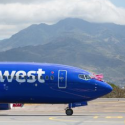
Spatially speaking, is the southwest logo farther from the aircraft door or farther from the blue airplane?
the aircraft door

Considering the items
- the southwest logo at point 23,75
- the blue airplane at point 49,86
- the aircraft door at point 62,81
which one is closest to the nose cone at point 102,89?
the blue airplane at point 49,86

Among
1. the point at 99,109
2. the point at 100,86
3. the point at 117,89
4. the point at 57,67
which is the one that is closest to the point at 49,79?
the point at 57,67

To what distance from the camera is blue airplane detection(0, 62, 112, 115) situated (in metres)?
33.4

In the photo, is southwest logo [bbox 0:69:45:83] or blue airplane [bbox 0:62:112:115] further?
southwest logo [bbox 0:69:45:83]

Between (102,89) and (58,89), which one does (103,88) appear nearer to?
(102,89)

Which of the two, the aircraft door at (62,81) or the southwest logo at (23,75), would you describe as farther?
the southwest logo at (23,75)

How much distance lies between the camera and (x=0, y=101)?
34.3 m

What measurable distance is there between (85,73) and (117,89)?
108 feet

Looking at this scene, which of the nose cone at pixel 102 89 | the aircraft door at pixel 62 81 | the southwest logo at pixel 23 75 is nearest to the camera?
the nose cone at pixel 102 89

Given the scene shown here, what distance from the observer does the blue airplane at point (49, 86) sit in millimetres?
33375

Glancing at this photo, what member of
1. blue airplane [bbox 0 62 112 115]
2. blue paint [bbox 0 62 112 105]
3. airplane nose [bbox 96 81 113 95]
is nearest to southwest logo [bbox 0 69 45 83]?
blue airplane [bbox 0 62 112 115]

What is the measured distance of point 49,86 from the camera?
3344cm

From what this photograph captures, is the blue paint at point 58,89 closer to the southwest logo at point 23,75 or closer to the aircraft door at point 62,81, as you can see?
the aircraft door at point 62,81


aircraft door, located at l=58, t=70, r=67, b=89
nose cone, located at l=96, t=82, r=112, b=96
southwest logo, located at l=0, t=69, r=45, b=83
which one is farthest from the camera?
southwest logo, located at l=0, t=69, r=45, b=83
